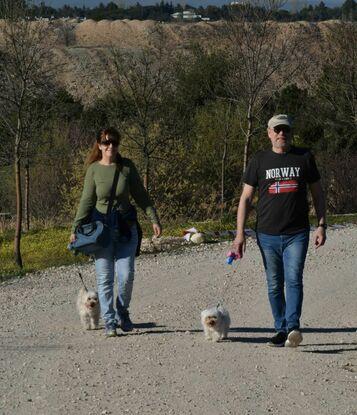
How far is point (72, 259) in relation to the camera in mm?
15648

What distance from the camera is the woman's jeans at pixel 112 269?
Result: 910 cm

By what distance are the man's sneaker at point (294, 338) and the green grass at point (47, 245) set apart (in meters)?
6.48

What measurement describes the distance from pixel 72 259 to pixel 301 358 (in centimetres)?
792

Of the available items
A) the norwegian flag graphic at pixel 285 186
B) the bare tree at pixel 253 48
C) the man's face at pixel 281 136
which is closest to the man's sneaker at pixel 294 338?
Answer: the norwegian flag graphic at pixel 285 186

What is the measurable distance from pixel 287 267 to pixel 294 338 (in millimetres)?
613

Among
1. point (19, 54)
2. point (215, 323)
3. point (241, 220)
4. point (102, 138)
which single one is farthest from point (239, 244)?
point (19, 54)

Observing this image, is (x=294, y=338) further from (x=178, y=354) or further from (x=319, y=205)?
(x=319, y=205)

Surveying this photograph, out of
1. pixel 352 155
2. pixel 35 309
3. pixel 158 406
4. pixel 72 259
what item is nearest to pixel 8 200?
pixel 352 155

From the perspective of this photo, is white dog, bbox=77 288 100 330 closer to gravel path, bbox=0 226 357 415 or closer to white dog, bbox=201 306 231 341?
gravel path, bbox=0 226 357 415

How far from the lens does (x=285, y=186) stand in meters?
8.25

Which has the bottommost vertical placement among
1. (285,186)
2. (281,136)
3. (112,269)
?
(112,269)

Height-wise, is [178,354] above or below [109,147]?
below

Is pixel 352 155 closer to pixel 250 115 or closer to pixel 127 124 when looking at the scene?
pixel 127 124

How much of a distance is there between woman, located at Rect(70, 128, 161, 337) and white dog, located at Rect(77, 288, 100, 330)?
1.17 ft
